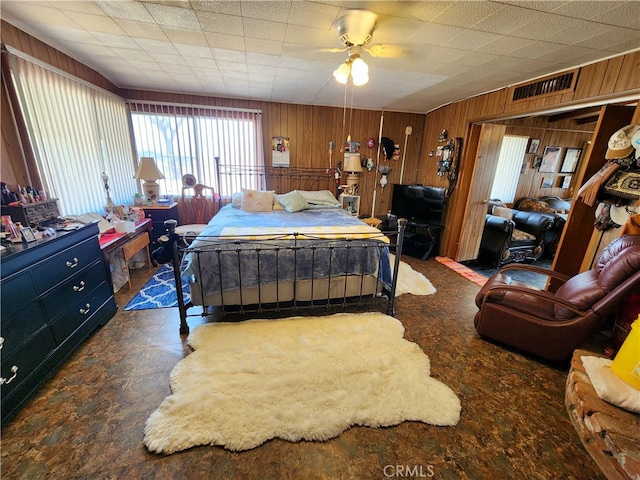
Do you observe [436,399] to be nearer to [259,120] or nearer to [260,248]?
[260,248]

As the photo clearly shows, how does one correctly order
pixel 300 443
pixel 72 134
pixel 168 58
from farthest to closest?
pixel 72 134 → pixel 168 58 → pixel 300 443

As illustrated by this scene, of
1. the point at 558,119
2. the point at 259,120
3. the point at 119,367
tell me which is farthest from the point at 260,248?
the point at 558,119

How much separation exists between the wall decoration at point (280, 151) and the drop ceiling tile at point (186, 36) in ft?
7.27

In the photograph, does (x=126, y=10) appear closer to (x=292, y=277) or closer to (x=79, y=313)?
(x=79, y=313)

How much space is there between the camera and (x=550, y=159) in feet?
16.3

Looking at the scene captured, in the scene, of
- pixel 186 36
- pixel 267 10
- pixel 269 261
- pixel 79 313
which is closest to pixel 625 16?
pixel 267 10

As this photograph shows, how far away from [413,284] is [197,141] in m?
4.07

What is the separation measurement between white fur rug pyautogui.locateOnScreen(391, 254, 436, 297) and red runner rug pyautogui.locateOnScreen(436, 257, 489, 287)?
26.5 inches

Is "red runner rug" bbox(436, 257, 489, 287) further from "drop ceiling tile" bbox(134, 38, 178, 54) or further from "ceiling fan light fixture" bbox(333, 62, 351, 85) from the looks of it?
"drop ceiling tile" bbox(134, 38, 178, 54)

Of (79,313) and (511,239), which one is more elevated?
(511,239)

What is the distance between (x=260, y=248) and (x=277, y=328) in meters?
0.73

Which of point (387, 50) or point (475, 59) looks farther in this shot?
point (475, 59)

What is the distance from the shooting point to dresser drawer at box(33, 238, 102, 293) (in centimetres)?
166

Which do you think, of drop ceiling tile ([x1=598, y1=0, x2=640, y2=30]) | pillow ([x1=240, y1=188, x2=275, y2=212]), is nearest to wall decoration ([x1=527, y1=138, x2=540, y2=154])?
drop ceiling tile ([x1=598, y1=0, x2=640, y2=30])
